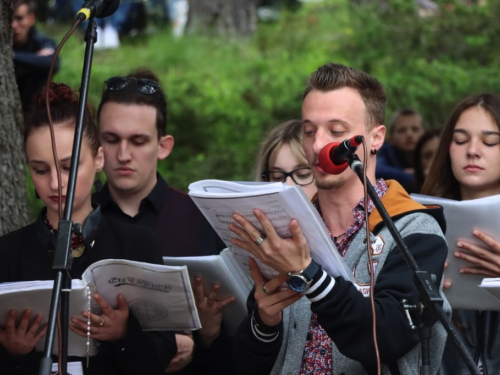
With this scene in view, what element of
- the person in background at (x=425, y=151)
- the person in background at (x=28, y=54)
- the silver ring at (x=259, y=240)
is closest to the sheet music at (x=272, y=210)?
the silver ring at (x=259, y=240)

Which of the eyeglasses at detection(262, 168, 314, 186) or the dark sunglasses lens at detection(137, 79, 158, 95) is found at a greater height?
the dark sunglasses lens at detection(137, 79, 158, 95)

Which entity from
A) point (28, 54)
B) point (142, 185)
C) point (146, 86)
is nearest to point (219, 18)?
point (28, 54)

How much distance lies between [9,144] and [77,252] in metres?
1.35

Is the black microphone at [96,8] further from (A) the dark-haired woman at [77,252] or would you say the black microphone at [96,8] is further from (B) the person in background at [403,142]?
(B) the person in background at [403,142]

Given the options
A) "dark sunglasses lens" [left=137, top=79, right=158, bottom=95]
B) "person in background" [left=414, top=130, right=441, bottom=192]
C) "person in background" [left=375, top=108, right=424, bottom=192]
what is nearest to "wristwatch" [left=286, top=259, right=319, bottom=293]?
"dark sunglasses lens" [left=137, top=79, right=158, bottom=95]

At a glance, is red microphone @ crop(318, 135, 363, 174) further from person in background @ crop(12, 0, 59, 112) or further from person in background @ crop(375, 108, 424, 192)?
person in background @ crop(375, 108, 424, 192)

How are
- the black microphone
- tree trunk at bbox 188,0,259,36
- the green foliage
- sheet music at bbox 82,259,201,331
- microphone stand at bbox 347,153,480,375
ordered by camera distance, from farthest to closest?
tree trunk at bbox 188,0,259,36
the green foliage
sheet music at bbox 82,259,201,331
the black microphone
microphone stand at bbox 347,153,480,375

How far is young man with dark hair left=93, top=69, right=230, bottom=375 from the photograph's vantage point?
424cm

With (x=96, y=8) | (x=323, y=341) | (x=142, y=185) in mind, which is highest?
(x=96, y=8)

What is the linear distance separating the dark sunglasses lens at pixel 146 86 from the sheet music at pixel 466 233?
5.45 ft

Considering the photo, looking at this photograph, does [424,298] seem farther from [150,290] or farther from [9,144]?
[9,144]

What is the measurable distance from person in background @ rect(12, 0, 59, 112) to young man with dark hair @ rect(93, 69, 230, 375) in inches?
46.4

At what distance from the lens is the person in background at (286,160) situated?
14.7ft

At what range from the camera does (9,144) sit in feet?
14.8
